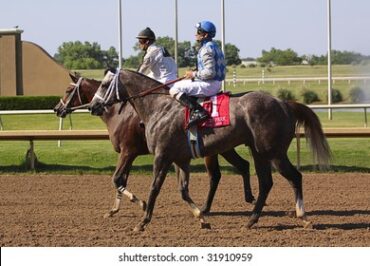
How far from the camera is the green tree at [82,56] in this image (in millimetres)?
56344

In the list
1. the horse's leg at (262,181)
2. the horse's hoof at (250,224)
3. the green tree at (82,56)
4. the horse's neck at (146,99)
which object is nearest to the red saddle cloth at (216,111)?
the horse's neck at (146,99)

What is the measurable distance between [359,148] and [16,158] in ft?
21.7

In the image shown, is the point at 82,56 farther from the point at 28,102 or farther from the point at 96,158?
the point at 96,158

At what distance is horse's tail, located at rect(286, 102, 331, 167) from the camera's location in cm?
932

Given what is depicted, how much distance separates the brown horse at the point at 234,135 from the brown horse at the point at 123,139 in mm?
921

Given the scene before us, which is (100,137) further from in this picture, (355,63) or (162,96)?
(355,63)

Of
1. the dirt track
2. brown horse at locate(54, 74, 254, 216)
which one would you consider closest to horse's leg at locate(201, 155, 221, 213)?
brown horse at locate(54, 74, 254, 216)

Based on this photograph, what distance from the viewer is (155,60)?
10.1m

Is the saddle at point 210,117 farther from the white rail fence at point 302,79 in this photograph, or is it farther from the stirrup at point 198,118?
the white rail fence at point 302,79

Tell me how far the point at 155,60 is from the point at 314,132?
209 centimetres

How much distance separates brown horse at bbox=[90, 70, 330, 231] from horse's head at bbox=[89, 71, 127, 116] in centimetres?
16

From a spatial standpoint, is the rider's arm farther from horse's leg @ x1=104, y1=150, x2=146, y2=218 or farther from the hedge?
the hedge

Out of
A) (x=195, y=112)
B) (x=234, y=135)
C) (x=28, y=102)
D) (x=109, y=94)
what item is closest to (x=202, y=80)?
(x=195, y=112)
